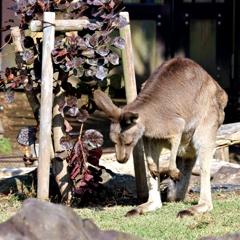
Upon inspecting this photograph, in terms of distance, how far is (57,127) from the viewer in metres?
7.68

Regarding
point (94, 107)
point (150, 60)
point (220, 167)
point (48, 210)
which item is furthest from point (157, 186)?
point (150, 60)

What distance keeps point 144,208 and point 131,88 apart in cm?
115

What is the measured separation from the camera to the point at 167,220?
6.86m

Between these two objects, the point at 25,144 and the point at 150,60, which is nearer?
the point at 25,144

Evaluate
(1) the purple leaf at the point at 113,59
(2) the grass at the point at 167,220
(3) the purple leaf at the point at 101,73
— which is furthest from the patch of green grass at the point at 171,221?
(1) the purple leaf at the point at 113,59

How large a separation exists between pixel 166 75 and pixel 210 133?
68cm

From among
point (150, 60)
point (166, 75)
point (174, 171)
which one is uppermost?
point (166, 75)

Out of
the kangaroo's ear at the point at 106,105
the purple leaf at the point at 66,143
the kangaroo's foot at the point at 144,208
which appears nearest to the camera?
the kangaroo's ear at the point at 106,105

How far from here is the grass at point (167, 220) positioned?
6.33m

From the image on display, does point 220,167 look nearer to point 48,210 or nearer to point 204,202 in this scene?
point 204,202

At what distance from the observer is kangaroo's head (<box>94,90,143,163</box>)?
6.73m

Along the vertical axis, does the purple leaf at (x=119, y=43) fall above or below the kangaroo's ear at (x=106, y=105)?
above

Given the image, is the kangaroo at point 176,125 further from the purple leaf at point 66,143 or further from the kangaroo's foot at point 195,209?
the purple leaf at point 66,143

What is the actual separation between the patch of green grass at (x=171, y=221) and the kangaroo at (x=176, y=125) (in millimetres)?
144
